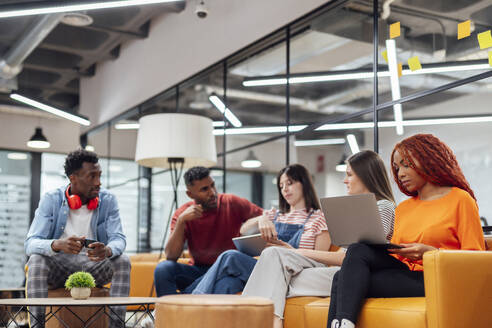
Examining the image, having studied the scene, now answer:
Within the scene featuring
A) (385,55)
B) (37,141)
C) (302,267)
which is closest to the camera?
(302,267)

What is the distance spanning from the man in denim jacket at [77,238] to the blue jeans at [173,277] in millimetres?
369

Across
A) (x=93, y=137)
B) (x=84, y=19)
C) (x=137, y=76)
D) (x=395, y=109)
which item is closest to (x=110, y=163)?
(x=93, y=137)

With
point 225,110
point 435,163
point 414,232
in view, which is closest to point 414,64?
point 435,163

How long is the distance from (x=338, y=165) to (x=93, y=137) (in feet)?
20.6

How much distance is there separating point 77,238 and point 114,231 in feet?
1.49

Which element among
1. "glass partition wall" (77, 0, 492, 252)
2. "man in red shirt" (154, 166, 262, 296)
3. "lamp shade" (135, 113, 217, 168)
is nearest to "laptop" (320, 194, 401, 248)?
"glass partition wall" (77, 0, 492, 252)

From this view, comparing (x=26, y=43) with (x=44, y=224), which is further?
(x=26, y=43)

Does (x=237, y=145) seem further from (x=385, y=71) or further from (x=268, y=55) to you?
(x=385, y=71)

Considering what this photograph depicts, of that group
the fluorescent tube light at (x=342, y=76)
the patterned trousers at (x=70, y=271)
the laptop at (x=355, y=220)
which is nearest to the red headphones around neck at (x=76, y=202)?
the patterned trousers at (x=70, y=271)

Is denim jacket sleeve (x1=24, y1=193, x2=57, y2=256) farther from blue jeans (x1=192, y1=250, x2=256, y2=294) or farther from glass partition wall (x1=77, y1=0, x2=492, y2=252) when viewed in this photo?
glass partition wall (x1=77, y1=0, x2=492, y2=252)

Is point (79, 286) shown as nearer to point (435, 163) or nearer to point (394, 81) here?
point (435, 163)

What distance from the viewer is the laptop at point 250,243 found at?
10.9ft

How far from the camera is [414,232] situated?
2693mm

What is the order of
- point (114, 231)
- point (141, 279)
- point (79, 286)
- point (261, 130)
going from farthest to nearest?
point (261, 130)
point (141, 279)
point (114, 231)
point (79, 286)
